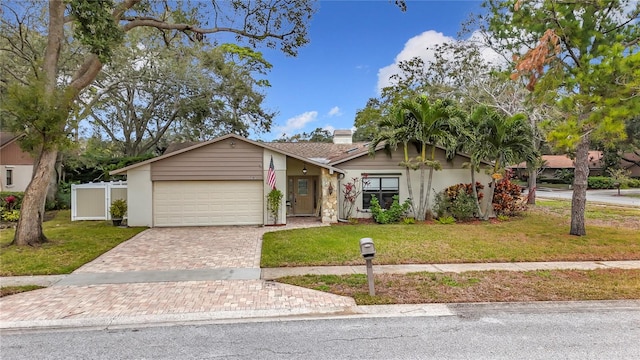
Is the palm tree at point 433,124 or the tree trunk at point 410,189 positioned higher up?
the palm tree at point 433,124

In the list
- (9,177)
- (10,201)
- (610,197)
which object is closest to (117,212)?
(10,201)

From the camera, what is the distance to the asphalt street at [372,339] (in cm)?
384

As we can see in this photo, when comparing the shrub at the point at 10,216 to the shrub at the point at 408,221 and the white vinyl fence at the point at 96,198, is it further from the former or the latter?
the shrub at the point at 408,221

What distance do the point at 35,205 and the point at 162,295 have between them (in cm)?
654

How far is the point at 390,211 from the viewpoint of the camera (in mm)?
14492

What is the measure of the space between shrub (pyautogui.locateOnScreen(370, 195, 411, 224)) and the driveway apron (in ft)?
22.8

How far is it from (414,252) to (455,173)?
7966mm

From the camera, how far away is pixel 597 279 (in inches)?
259

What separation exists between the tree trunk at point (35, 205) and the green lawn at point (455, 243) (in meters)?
6.25

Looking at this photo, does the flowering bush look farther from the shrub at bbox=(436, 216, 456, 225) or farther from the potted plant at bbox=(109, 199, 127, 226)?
the potted plant at bbox=(109, 199, 127, 226)

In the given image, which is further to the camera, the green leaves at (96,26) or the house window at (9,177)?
the house window at (9,177)

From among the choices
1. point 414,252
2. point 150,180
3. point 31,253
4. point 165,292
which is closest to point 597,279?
point 414,252

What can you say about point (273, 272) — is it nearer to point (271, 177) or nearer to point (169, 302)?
point (169, 302)

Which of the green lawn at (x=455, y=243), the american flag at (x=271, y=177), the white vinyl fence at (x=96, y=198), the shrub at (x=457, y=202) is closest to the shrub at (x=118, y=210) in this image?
the white vinyl fence at (x=96, y=198)
